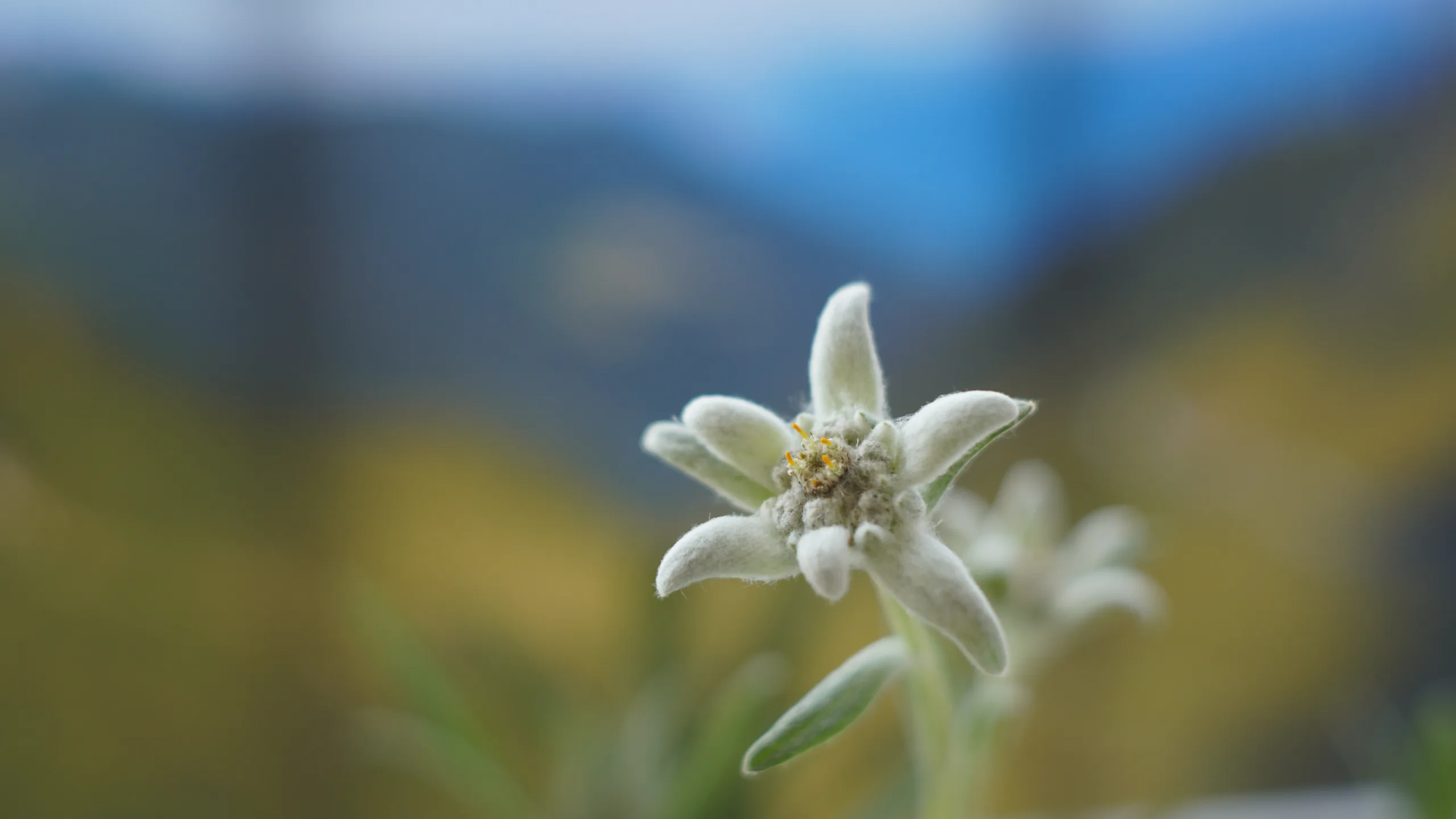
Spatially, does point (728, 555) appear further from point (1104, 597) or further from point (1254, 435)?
point (1254, 435)

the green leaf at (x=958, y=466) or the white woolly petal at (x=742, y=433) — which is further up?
A: the white woolly petal at (x=742, y=433)

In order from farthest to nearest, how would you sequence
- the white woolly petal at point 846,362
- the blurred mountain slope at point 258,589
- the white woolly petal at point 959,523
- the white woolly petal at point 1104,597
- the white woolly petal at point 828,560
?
the blurred mountain slope at point 258,589, the white woolly petal at point 959,523, the white woolly petal at point 1104,597, the white woolly petal at point 846,362, the white woolly petal at point 828,560

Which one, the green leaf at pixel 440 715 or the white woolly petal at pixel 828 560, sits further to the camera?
the green leaf at pixel 440 715

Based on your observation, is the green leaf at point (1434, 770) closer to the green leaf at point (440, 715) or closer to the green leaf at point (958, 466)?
the green leaf at point (958, 466)

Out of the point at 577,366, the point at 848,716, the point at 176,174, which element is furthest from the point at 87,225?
the point at 848,716

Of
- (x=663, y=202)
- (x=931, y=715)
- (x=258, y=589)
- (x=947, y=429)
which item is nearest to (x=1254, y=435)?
(x=663, y=202)

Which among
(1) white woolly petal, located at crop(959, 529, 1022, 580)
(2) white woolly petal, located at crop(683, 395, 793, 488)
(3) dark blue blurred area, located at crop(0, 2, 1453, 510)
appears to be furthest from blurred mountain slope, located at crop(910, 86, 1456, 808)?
(2) white woolly petal, located at crop(683, 395, 793, 488)

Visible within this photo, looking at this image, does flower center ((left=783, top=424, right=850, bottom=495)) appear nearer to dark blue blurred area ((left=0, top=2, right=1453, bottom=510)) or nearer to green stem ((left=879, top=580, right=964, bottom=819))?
green stem ((left=879, top=580, right=964, bottom=819))

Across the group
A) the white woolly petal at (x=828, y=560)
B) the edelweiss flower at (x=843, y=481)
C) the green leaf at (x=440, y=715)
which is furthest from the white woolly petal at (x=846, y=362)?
the green leaf at (x=440, y=715)
